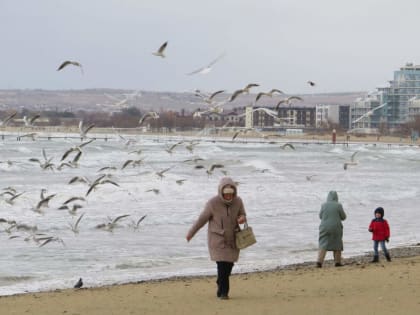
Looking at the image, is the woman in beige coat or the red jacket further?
the red jacket

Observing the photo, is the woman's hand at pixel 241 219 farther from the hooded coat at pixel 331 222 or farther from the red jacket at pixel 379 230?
the red jacket at pixel 379 230

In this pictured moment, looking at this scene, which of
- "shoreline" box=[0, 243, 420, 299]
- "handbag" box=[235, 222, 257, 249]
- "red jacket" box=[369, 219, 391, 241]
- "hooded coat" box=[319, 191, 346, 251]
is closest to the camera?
"handbag" box=[235, 222, 257, 249]

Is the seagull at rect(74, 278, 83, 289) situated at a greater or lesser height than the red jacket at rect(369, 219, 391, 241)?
lesser

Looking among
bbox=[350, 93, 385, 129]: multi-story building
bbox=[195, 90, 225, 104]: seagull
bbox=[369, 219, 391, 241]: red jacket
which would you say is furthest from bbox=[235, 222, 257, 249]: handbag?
bbox=[350, 93, 385, 129]: multi-story building

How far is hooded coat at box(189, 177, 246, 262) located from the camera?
790 centimetres

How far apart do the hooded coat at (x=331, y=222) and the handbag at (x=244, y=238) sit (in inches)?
148

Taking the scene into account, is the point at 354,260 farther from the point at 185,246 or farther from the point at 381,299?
the point at 381,299

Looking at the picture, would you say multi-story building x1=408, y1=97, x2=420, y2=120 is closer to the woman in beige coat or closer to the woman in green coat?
the woman in green coat

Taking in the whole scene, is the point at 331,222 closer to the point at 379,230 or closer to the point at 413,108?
the point at 379,230

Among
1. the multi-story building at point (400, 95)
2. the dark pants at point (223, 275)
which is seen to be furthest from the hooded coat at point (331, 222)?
the multi-story building at point (400, 95)

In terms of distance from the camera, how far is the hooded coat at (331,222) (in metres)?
11.5

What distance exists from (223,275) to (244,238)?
501mm

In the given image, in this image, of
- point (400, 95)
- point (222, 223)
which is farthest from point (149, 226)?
point (400, 95)

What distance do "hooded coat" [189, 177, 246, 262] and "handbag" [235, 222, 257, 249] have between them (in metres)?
0.06
